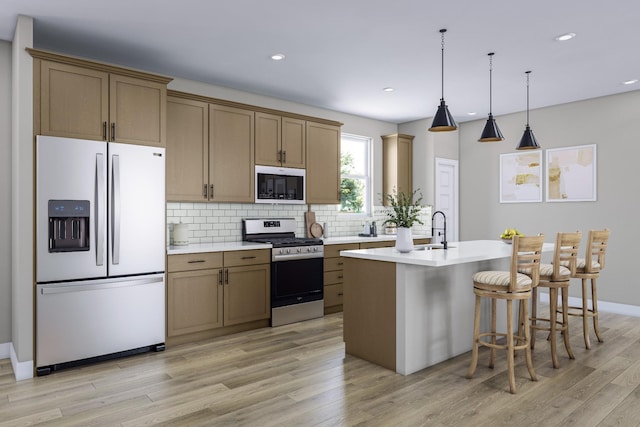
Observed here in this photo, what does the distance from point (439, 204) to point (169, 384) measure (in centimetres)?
499

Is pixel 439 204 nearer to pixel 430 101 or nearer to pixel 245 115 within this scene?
pixel 430 101

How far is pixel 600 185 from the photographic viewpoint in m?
5.57

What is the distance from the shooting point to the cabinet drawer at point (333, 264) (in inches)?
210

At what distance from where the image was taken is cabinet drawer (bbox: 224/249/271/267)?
4.43m

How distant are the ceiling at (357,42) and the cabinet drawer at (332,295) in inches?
94.2

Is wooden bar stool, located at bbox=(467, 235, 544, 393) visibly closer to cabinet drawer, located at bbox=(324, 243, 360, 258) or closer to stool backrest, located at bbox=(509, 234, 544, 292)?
stool backrest, located at bbox=(509, 234, 544, 292)

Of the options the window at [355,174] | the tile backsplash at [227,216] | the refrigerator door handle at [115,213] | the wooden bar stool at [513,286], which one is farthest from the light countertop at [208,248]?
the wooden bar stool at [513,286]

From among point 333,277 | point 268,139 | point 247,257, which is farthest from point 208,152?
point 333,277

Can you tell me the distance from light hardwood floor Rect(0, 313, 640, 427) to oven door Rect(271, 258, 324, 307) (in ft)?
3.02

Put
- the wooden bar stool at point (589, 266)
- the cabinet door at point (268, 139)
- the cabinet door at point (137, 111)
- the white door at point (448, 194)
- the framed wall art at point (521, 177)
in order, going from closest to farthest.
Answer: the cabinet door at point (137, 111), the wooden bar stool at point (589, 266), the cabinet door at point (268, 139), the framed wall art at point (521, 177), the white door at point (448, 194)

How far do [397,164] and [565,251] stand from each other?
10.9ft

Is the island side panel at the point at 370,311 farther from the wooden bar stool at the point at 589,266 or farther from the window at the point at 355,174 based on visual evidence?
the window at the point at 355,174

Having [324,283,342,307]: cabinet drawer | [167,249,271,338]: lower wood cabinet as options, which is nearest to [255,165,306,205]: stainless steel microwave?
[167,249,271,338]: lower wood cabinet

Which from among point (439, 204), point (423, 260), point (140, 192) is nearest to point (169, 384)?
point (140, 192)
